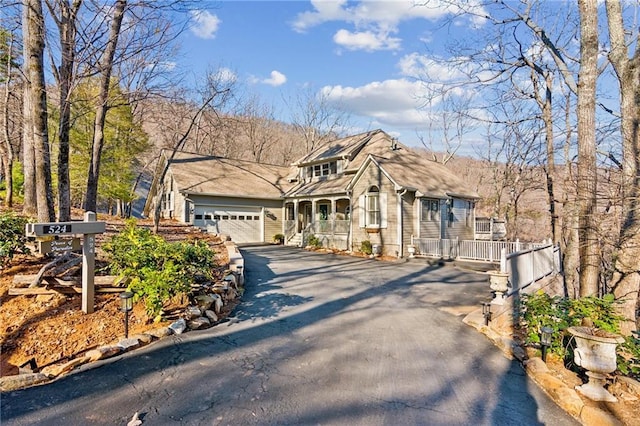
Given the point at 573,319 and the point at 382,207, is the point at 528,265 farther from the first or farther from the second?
the point at 382,207

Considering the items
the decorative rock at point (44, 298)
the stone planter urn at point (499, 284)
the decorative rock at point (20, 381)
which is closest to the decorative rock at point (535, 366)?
the stone planter urn at point (499, 284)

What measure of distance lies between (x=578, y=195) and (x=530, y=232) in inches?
965

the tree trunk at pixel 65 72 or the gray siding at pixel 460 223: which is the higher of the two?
the tree trunk at pixel 65 72

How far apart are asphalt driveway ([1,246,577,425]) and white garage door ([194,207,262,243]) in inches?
511

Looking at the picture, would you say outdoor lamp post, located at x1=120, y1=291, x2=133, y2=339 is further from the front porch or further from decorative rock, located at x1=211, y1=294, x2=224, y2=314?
the front porch

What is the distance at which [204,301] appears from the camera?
6559 millimetres

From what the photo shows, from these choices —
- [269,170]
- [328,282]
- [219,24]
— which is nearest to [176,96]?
[219,24]

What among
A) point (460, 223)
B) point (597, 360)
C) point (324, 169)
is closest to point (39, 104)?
point (597, 360)

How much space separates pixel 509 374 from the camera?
4781mm

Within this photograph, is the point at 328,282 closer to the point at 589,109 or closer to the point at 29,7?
the point at 589,109

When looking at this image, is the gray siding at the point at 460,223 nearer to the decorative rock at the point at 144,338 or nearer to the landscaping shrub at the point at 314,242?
the landscaping shrub at the point at 314,242

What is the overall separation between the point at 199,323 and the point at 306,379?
245 cm

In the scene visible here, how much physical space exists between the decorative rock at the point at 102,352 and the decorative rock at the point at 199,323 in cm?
121

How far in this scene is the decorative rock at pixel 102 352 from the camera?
452 centimetres
